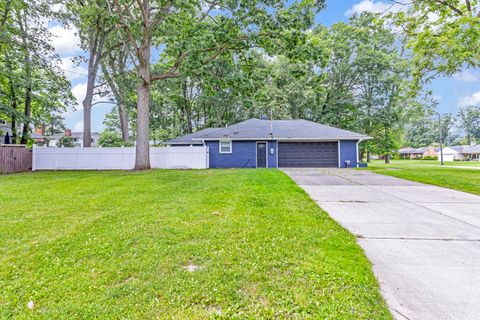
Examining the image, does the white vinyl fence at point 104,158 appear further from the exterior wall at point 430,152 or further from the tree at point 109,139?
the exterior wall at point 430,152

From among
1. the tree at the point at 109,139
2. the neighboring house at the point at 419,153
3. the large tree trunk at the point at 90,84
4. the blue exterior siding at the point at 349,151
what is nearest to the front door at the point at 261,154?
the blue exterior siding at the point at 349,151

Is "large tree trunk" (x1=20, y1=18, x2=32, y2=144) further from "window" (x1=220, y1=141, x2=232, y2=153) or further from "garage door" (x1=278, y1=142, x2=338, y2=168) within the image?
"garage door" (x1=278, y1=142, x2=338, y2=168)

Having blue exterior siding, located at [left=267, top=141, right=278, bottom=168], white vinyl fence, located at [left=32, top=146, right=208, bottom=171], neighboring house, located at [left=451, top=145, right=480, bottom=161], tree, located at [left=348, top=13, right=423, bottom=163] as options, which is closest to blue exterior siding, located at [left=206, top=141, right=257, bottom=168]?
blue exterior siding, located at [left=267, top=141, right=278, bottom=168]

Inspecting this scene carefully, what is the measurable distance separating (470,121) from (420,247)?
81.1 m

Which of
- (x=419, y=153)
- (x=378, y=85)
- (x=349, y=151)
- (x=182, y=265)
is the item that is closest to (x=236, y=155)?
(x=349, y=151)

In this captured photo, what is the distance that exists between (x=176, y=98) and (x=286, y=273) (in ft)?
83.7

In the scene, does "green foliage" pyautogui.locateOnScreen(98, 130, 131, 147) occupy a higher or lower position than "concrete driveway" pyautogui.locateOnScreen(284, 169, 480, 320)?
higher

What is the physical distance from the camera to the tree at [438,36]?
10.7 m

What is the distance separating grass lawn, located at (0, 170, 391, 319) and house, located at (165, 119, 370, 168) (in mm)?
12308

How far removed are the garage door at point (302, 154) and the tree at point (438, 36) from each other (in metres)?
6.58

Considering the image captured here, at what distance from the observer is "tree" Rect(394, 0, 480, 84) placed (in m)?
10.7

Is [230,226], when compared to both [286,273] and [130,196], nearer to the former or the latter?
[286,273]

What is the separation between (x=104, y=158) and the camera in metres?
15.0

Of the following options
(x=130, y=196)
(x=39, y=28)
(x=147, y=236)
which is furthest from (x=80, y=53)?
(x=147, y=236)
